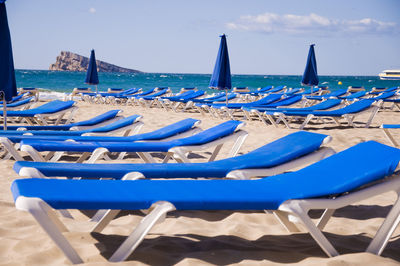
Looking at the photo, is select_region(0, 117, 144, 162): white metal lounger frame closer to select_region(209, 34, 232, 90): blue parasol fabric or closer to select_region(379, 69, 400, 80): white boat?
select_region(209, 34, 232, 90): blue parasol fabric

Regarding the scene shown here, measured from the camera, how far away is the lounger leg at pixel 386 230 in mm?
2049

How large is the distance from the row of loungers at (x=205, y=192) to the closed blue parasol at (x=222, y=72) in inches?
246

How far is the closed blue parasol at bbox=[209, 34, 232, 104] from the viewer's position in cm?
891

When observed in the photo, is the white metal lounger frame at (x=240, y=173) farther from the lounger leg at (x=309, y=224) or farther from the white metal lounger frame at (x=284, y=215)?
the lounger leg at (x=309, y=224)

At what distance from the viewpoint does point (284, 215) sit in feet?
7.34

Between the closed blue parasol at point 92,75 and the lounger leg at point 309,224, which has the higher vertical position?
the closed blue parasol at point 92,75

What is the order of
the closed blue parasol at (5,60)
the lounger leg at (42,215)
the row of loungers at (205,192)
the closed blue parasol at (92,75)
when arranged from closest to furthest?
the lounger leg at (42,215) → the row of loungers at (205,192) → the closed blue parasol at (5,60) → the closed blue parasol at (92,75)

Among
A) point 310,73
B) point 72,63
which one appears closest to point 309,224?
point 310,73

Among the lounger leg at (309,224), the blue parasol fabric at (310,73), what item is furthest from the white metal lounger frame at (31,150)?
the blue parasol fabric at (310,73)

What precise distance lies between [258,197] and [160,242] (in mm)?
671

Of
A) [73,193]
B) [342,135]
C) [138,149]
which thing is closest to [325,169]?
[73,193]

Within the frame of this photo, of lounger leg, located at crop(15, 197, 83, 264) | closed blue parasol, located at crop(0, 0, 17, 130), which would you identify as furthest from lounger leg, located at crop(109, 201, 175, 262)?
closed blue parasol, located at crop(0, 0, 17, 130)

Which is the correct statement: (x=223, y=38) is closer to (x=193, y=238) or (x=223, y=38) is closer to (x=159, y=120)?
(x=159, y=120)

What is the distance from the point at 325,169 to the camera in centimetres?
251
